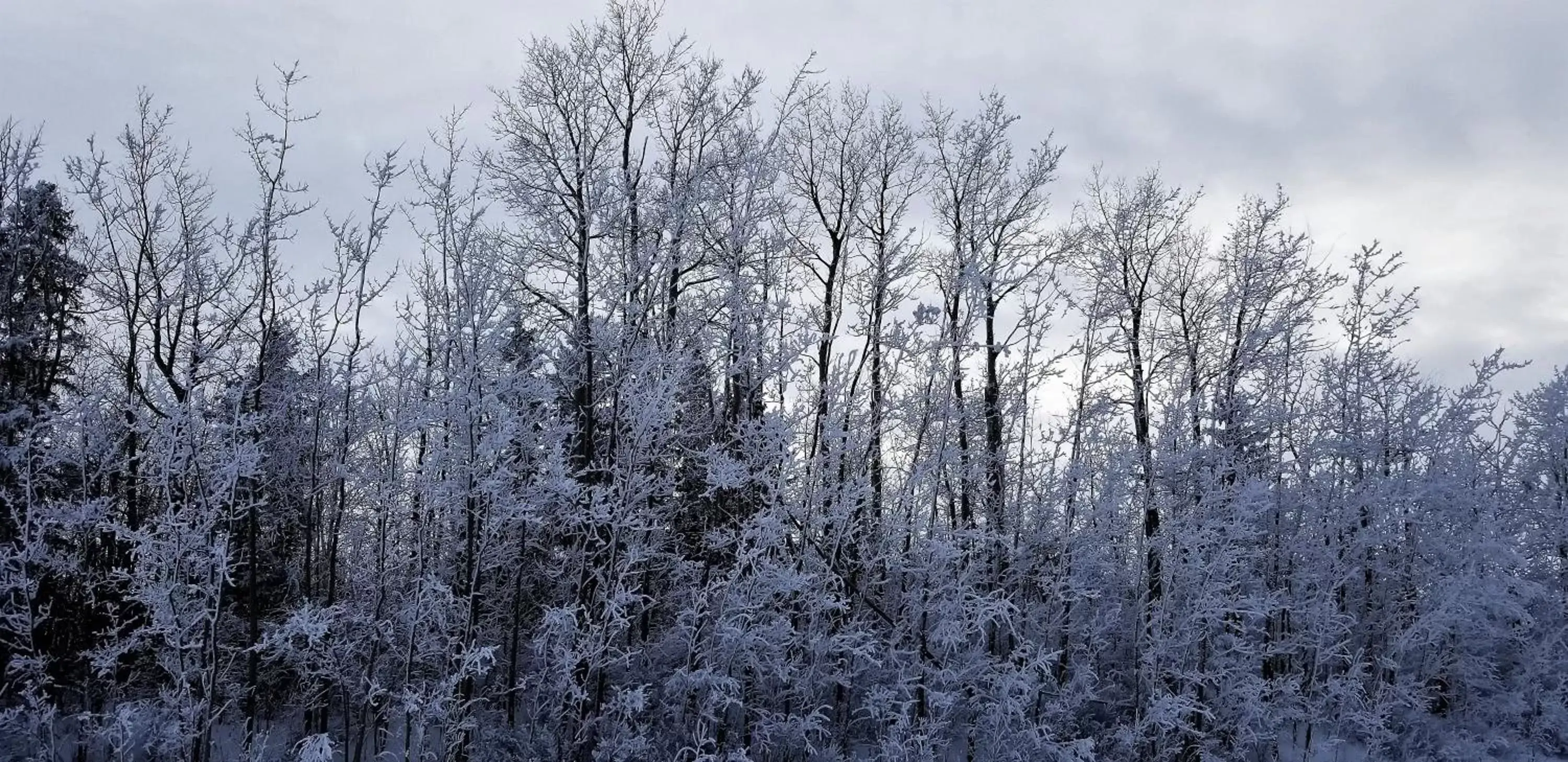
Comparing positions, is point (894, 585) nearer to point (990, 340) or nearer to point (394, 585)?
point (990, 340)

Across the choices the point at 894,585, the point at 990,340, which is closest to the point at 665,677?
the point at 894,585

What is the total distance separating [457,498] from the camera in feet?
53.1

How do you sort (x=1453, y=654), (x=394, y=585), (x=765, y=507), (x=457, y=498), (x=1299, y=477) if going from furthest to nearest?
(x=1299, y=477), (x=1453, y=654), (x=394, y=585), (x=765, y=507), (x=457, y=498)

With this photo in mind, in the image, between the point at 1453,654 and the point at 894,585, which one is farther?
the point at 1453,654

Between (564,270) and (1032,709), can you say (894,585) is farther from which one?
(564,270)

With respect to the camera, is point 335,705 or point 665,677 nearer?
point 665,677

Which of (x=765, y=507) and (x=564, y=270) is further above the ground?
(x=564, y=270)

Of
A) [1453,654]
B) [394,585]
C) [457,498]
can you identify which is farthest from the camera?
[1453,654]

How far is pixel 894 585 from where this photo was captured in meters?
19.4

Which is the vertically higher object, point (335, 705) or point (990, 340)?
point (990, 340)

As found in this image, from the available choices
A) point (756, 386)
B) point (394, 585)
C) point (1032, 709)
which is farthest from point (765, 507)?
point (394, 585)

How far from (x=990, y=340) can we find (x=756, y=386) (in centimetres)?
656

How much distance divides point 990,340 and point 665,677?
10.9m

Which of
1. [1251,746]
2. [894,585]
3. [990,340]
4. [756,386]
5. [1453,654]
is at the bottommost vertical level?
[1251,746]
